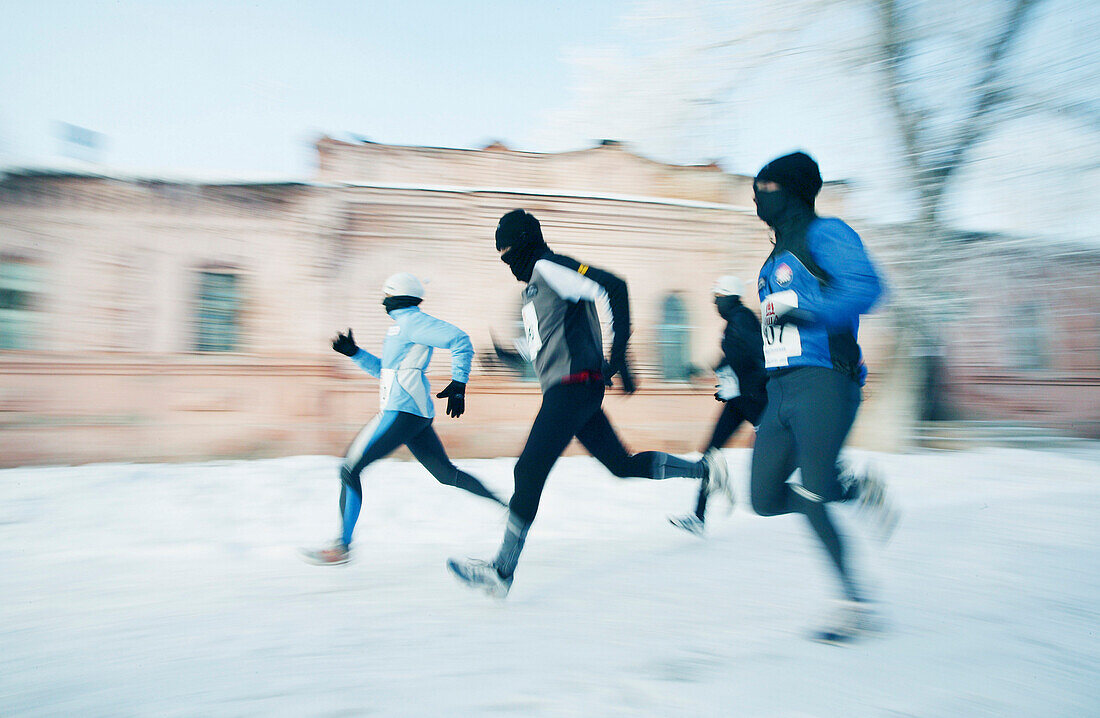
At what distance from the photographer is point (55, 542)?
13.8ft

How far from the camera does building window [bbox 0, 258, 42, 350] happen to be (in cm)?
797

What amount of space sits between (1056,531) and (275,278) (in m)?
8.44

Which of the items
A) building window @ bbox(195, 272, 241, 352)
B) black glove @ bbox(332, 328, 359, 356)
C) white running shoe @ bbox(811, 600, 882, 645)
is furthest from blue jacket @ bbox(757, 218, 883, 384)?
building window @ bbox(195, 272, 241, 352)

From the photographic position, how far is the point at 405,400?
12.1 ft

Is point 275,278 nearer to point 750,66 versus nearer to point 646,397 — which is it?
point 646,397

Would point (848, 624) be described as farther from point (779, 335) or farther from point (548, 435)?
point (548, 435)

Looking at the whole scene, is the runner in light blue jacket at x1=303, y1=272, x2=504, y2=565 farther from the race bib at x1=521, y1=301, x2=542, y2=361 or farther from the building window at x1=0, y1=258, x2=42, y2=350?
the building window at x1=0, y1=258, x2=42, y2=350

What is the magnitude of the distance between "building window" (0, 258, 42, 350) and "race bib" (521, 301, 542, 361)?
26.1ft

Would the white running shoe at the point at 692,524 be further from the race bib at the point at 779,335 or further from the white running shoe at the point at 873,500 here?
the race bib at the point at 779,335

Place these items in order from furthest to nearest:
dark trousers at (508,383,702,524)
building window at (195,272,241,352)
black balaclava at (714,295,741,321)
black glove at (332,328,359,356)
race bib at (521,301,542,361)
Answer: building window at (195,272,241,352), black balaclava at (714,295,741,321), black glove at (332,328,359,356), race bib at (521,301,542,361), dark trousers at (508,383,702,524)

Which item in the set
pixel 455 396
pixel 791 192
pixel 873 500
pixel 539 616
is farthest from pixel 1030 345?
pixel 539 616

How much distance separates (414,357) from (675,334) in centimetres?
588

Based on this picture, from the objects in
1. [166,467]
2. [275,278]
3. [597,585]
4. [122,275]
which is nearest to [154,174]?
[122,275]

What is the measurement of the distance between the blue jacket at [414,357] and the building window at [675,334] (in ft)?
18.6
